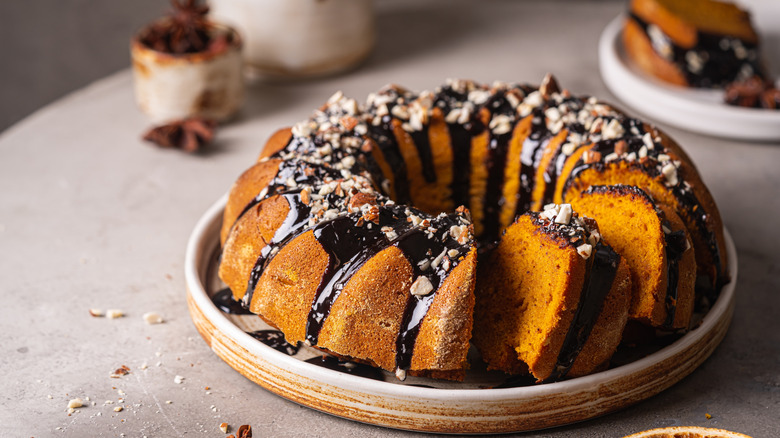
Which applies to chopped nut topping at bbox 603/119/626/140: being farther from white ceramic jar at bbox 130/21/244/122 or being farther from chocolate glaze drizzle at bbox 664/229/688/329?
white ceramic jar at bbox 130/21/244/122

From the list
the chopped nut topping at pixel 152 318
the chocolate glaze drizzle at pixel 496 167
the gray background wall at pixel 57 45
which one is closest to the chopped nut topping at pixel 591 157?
the chocolate glaze drizzle at pixel 496 167

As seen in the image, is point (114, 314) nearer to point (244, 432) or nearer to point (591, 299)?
point (244, 432)

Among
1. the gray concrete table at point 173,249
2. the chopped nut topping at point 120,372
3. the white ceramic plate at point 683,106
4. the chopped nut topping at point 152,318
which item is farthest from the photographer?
the white ceramic plate at point 683,106

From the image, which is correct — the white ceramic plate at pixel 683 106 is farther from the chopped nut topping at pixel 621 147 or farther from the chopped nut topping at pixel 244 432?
the chopped nut topping at pixel 244 432

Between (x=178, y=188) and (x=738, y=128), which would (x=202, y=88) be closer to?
(x=178, y=188)

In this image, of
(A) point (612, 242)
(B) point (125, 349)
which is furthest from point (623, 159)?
(B) point (125, 349)

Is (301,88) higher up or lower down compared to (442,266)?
lower down
